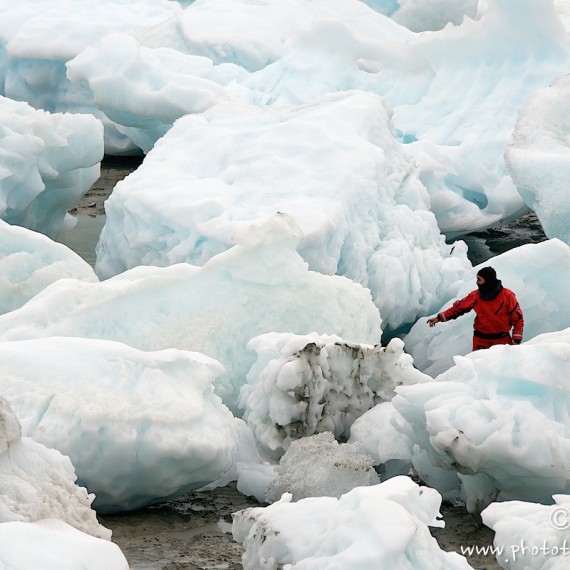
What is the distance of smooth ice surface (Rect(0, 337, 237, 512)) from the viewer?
3.82 metres

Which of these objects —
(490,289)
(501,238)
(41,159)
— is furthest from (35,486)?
(501,238)

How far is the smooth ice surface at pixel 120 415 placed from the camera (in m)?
3.82

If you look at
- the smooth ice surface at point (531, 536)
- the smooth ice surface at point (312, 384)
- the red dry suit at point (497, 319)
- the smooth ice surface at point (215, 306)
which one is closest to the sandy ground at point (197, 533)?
the smooth ice surface at point (312, 384)

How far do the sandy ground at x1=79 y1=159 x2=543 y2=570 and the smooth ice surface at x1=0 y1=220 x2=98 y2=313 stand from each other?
160cm

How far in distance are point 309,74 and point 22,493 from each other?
5.76 m

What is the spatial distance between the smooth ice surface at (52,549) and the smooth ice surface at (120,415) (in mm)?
846

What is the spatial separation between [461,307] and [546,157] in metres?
1.46

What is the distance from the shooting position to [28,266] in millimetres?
5496

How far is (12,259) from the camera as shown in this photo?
543 centimetres

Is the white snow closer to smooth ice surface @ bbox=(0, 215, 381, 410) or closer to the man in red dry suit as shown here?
smooth ice surface @ bbox=(0, 215, 381, 410)

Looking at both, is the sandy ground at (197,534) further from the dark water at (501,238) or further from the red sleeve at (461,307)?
the dark water at (501,238)

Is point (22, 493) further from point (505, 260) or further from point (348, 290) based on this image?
point (505, 260)

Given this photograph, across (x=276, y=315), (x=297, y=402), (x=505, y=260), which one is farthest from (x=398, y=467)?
(x=505, y=260)

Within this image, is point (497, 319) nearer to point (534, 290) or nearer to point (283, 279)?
point (534, 290)
